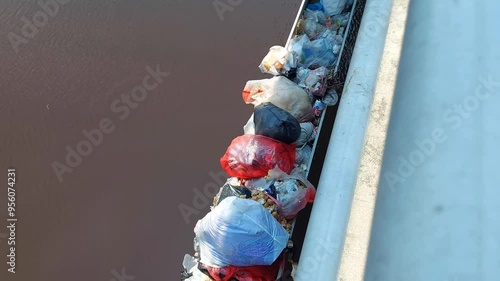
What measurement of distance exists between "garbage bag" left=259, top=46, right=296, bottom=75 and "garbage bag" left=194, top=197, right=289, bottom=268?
1363 millimetres

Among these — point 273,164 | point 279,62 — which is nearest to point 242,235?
point 273,164

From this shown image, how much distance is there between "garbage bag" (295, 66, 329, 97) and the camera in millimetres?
3574

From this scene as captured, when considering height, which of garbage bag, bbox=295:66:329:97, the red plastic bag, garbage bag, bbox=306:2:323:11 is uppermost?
garbage bag, bbox=306:2:323:11

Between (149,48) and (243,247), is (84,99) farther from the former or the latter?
(243,247)

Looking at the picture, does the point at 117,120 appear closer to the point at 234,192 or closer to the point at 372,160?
the point at 234,192

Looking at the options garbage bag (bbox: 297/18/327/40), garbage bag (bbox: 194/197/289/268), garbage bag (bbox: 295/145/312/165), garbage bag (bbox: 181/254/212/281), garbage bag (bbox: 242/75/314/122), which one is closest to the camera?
garbage bag (bbox: 194/197/289/268)

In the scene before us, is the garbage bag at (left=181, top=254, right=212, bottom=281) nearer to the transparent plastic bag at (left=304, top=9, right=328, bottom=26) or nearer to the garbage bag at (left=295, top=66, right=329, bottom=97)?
the garbage bag at (left=295, top=66, right=329, bottom=97)

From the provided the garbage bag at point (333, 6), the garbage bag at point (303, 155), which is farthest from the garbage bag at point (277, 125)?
the garbage bag at point (333, 6)

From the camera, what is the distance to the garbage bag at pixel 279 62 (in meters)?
3.71

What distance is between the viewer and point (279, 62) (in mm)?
3723

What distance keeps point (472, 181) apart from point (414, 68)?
3.17 feet

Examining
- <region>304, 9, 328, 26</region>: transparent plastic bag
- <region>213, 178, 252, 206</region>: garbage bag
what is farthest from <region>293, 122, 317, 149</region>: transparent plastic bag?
<region>304, 9, 328, 26</region>: transparent plastic bag

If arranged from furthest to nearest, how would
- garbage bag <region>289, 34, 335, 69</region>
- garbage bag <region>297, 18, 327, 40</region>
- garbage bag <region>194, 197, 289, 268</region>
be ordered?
garbage bag <region>297, 18, 327, 40</region>
garbage bag <region>289, 34, 335, 69</region>
garbage bag <region>194, 197, 289, 268</region>

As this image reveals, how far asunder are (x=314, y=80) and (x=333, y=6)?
3.05 feet
